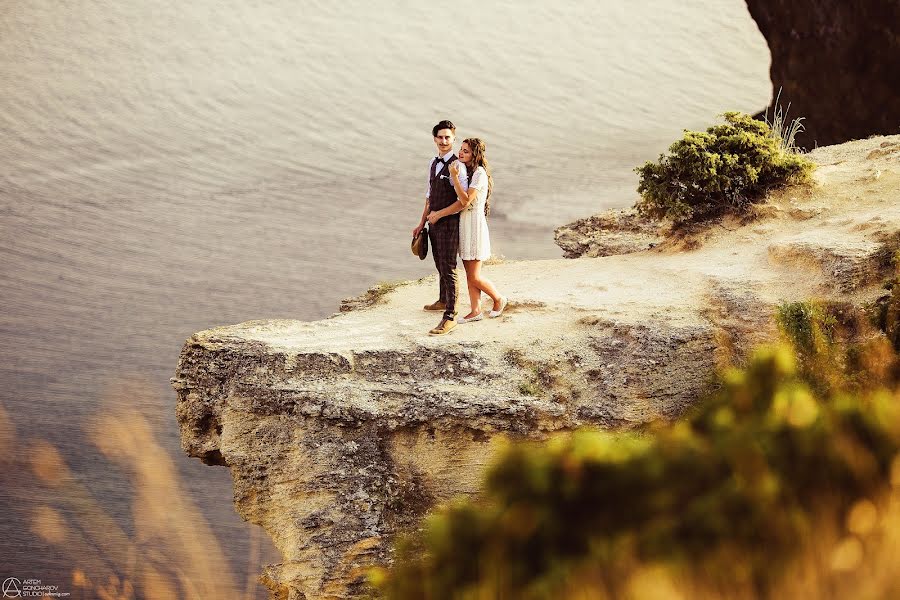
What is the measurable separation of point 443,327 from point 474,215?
862 millimetres

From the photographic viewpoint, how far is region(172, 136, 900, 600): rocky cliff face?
5.99 meters

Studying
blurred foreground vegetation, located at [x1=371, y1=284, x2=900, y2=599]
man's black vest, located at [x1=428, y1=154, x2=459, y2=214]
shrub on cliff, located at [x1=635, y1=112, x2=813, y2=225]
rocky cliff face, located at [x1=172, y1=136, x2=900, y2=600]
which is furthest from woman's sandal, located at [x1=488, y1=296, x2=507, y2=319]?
blurred foreground vegetation, located at [x1=371, y1=284, x2=900, y2=599]

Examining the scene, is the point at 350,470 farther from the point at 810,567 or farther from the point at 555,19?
the point at 555,19

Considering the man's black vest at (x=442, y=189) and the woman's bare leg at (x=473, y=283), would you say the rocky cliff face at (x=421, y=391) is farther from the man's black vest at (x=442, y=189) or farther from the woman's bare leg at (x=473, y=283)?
the man's black vest at (x=442, y=189)

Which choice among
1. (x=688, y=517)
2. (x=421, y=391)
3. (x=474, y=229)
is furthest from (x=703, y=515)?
(x=474, y=229)

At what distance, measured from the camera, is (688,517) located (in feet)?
7.58

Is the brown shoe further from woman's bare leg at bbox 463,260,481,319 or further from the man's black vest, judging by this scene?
the man's black vest

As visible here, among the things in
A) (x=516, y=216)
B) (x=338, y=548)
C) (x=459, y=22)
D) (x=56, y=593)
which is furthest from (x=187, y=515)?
(x=459, y=22)

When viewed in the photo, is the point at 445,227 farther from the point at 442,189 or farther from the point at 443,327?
the point at 443,327

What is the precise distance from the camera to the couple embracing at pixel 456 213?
262 inches

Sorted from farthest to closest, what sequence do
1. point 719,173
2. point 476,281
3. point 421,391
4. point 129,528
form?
1. point 129,528
2. point 719,173
3. point 476,281
4. point 421,391

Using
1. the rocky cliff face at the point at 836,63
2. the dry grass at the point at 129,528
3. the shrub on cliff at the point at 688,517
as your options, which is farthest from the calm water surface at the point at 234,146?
the shrub on cliff at the point at 688,517

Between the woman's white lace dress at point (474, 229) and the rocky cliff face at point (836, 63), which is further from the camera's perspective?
the rocky cliff face at point (836, 63)

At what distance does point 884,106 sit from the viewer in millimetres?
14117
